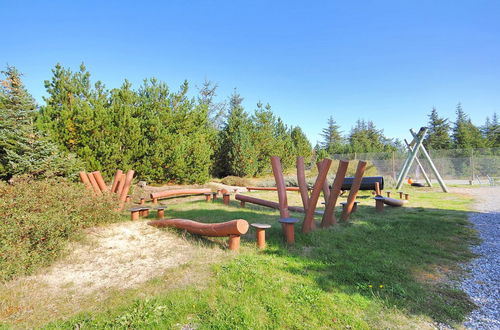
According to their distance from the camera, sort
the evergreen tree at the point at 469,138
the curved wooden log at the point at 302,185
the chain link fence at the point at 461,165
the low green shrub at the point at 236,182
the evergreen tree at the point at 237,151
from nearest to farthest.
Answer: the curved wooden log at the point at 302,185 < the low green shrub at the point at 236,182 < the chain link fence at the point at 461,165 < the evergreen tree at the point at 237,151 < the evergreen tree at the point at 469,138

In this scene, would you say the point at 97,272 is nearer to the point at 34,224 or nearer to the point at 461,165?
the point at 34,224

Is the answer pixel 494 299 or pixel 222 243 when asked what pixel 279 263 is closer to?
pixel 222 243

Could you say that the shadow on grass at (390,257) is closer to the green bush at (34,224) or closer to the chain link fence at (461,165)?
the green bush at (34,224)

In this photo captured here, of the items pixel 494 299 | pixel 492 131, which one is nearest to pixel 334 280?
pixel 494 299

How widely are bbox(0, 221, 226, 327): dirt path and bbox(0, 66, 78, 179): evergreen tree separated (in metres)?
6.39

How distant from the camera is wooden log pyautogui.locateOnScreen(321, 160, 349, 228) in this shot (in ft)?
17.4

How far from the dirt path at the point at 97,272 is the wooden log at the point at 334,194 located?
2564mm

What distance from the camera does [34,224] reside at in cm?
361

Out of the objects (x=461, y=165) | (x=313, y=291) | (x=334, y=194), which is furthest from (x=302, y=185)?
(x=461, y=165)

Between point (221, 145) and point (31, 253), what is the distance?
1789cm

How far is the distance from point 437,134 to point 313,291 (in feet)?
162

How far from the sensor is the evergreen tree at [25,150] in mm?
9438

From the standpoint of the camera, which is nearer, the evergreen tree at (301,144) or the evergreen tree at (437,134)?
the evergreen tree at (301,144)

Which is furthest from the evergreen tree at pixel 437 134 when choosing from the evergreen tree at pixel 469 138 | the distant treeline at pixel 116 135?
the distant treeline at pixel 116 135
